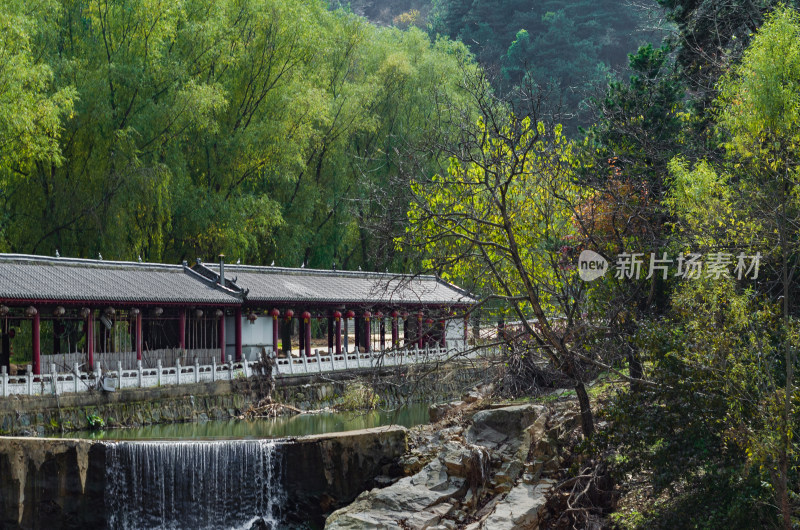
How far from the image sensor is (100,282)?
2462 centimetres

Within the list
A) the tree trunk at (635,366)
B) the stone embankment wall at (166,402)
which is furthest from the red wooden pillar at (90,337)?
the tree trunk at (635,366)

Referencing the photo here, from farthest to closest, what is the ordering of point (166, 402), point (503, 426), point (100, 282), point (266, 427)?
point (100, 282), point (166, 402), point (266, 427), point (503, 426)

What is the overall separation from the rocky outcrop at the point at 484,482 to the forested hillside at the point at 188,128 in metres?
9.63

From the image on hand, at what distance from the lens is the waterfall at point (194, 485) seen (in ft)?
56.4

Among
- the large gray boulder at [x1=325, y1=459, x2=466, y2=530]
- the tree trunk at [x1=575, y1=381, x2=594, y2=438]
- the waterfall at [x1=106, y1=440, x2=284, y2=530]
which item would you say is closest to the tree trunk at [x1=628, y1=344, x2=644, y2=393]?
the tree trunk at [x1=575, y1=381, x2=594, y2=438]

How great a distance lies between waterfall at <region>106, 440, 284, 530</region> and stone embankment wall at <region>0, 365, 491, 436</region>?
2335mm

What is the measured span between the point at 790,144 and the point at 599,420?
5.14 meters

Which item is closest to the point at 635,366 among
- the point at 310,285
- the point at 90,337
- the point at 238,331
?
the point at 90,337

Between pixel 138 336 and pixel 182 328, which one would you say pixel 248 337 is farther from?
pixel 138 336

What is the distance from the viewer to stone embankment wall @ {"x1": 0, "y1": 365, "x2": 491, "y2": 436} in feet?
67.4

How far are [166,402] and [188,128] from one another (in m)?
10.4

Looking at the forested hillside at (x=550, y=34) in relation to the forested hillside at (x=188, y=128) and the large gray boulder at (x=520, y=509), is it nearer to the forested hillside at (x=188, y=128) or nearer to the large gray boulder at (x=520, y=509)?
the forested hillside at (x=188, y=128)

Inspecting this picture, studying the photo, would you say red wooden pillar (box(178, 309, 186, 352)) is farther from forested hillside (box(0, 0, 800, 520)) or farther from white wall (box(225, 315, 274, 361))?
forested hillside (box(0, 0, 800, 520))

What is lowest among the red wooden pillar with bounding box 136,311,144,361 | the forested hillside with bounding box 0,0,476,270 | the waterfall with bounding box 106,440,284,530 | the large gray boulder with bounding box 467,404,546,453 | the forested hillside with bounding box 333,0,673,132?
the waterfall with bounding box 106,440,284,530
